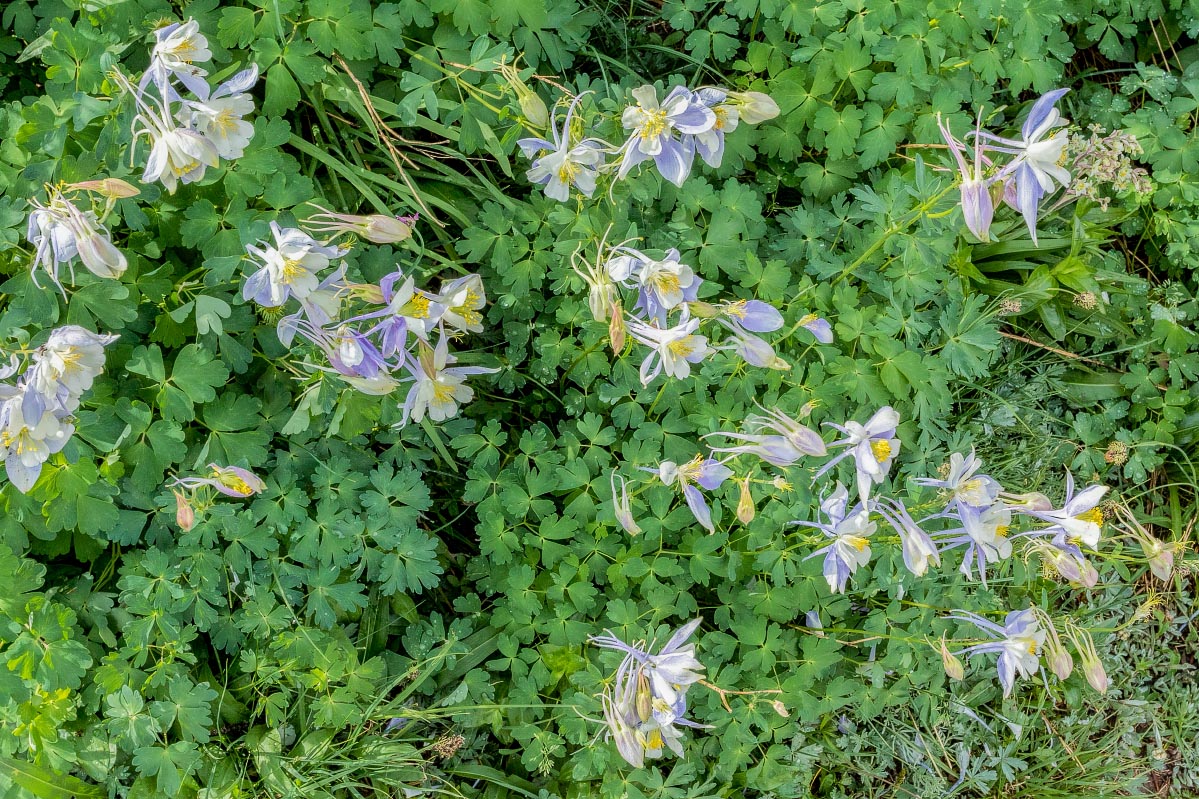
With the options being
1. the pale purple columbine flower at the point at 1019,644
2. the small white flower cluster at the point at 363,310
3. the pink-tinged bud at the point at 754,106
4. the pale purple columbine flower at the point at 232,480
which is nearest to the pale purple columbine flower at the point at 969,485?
the pale purple columbine flower at the point at 1019,644

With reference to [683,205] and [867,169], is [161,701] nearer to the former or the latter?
[683,205]

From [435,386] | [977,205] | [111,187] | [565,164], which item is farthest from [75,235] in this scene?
[977,205]

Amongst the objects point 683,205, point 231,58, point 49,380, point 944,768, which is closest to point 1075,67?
point 683,205

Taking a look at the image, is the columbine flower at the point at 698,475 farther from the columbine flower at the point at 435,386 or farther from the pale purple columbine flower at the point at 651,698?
the columbine flower at the point at 435,386

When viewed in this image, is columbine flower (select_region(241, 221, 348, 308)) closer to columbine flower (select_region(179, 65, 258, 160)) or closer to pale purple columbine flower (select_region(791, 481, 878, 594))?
columbine flower (select_region(179, 65, 258, 160))

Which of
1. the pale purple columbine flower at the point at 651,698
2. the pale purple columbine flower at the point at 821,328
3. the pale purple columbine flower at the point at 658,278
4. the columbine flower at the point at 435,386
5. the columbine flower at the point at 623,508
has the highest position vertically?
the pale purple columbine flower at the point at 658,278
